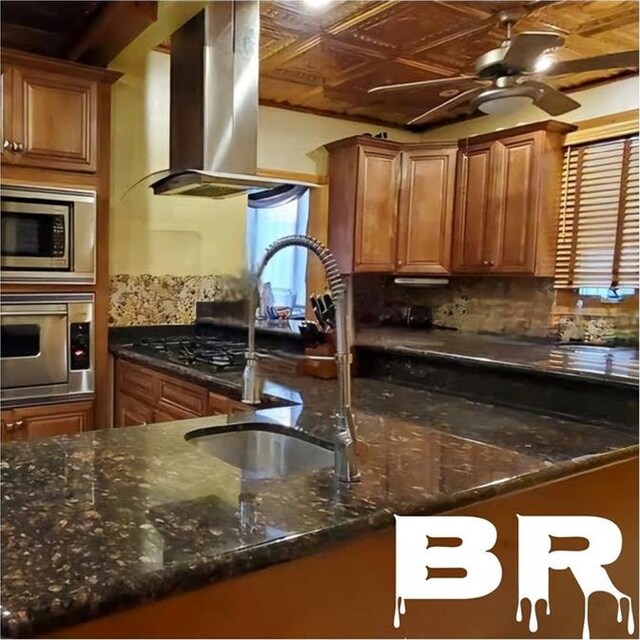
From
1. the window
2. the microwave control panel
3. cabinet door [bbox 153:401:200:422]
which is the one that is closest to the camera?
cabinet door [bbox 153:401:200:422]

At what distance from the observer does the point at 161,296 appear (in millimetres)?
3543

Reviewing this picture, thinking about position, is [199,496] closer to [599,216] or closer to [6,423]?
[6,423]

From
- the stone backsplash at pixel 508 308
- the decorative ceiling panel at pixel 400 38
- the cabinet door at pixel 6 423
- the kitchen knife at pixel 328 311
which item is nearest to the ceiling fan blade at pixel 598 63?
the decorative ceiling panel at pixel 400 38

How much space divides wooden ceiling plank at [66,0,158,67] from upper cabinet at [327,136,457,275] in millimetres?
1689

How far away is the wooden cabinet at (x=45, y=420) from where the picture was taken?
109 inches

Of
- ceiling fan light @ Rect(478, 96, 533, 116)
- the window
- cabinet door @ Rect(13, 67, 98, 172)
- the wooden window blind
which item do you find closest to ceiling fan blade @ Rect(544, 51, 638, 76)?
ceiling fan light @ Rect(478, 96, 533, 116)

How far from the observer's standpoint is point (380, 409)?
1899 mm

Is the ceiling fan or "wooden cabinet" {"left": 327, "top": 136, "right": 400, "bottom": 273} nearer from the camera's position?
the ceiling fan

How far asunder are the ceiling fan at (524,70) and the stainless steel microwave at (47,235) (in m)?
1.56

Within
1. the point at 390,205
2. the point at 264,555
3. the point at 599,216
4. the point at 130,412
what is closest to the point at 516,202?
the point at 599,216

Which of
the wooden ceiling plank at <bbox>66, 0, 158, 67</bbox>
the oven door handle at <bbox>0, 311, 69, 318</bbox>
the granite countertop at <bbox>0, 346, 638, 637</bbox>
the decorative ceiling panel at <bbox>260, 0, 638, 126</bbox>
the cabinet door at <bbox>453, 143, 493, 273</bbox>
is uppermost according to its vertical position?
the decorative ceiling panel at <bbox>260, 0, 638, 126</bbox>

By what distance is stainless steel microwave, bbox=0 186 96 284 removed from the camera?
2727 mm

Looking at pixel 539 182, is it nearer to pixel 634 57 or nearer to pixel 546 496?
pixel 634 57

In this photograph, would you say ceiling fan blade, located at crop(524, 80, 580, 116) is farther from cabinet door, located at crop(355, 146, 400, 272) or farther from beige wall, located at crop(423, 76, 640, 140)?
cabinet door, located at crop(355, 146, 400, 272)
